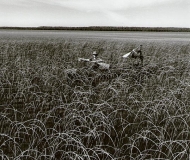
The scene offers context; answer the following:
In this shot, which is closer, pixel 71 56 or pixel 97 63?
pixel 97 63

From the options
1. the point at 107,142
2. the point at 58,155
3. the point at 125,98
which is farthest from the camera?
the point at 125,98

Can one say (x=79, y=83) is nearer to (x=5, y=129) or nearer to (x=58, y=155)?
(x=5, y=129)

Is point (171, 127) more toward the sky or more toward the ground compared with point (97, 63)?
more toward the ground

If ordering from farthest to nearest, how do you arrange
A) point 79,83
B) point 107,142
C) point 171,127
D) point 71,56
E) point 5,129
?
point 71,56
point 79,83
point 171,127
point 5,129
point 107,142

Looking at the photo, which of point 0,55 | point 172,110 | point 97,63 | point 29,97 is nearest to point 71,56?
point 0,55

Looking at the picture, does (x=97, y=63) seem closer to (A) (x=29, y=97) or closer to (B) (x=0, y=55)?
(A) (x=29, y=97)

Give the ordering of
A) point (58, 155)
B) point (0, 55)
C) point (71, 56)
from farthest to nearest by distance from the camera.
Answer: point (71, 56)
point (0, 55)
point (58, 155)

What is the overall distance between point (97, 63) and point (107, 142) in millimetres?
5283

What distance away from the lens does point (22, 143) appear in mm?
Answer: 4613

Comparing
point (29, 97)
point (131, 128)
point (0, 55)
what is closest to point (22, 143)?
point (131, 128)

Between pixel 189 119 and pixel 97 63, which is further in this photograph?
pixel 97 63

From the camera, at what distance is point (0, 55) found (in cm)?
1498

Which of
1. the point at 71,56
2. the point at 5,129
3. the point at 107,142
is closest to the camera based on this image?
the point at 107,142

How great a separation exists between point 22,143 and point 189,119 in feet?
11.6
